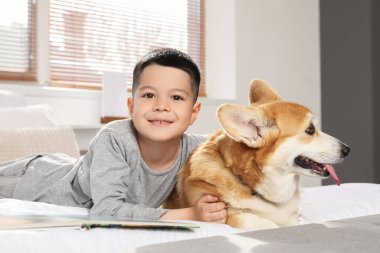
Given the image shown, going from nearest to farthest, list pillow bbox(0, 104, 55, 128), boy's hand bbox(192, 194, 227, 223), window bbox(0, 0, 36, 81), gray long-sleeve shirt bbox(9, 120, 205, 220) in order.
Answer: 1. boy's hand bbox(192, 194, 227, 223)
2. gray long-sleeve shirt bbox(9, 120, 205, 220)
3. pillow bbox(0, 104, 55, 128)
4. window bbox(0, 0, 36, 81)

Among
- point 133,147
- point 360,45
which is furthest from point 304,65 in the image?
point 133,147

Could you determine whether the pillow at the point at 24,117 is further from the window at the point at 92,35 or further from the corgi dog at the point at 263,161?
the corgi dog at the point at 263,161

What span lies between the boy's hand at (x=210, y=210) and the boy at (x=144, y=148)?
155mm

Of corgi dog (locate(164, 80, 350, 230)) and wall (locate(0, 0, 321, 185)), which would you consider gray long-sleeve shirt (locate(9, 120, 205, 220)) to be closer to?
corgi dog (locate(164, 80, 350, 230))

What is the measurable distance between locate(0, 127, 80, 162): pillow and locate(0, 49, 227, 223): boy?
56 cm

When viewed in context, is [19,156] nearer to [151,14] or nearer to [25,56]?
[25,56]

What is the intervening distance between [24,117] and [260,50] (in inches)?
101

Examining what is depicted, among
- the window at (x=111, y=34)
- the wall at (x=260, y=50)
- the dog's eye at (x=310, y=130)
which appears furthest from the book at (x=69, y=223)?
the wall at (x=260, y=50)

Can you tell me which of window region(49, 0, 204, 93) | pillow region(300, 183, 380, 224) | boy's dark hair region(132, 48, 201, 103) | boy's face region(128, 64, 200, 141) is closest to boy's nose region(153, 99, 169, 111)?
boy's face region(128, 64, 200, 141)

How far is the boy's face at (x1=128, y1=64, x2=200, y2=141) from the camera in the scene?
1.52 metres

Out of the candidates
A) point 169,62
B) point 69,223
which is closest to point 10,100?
point 169,62

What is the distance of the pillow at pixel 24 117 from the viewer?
7.89ft

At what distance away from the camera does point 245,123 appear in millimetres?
1314

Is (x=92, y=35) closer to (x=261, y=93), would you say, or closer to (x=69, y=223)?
(x=261, y=93)
